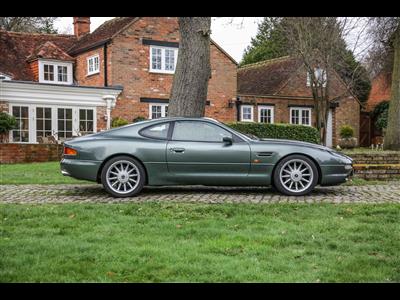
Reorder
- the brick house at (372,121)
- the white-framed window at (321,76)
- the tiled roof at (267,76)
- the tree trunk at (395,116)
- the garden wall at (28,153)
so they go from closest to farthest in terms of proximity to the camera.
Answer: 1. the tree trunk at (395,116)
2. the garden wall at (28,153)
3. the white-framed window at (321,76)
4. the tiled roof at (267,76)
5. the brick house at (372,121)

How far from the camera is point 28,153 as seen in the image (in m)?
19.0

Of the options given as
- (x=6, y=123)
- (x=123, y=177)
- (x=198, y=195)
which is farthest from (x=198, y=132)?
(x=6, y=123)

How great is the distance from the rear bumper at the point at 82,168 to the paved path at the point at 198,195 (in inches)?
13.7

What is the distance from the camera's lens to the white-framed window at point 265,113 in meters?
30.6

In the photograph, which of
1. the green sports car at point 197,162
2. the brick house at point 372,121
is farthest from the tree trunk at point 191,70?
the brick house at point 372,121

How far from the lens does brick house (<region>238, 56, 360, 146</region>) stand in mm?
30625

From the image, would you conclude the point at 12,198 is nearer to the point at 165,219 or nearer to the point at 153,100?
the point at 165,219

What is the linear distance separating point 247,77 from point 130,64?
12066 millimetres

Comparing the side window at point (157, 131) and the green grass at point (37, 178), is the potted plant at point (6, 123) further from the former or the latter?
the side window at point (157, 131)

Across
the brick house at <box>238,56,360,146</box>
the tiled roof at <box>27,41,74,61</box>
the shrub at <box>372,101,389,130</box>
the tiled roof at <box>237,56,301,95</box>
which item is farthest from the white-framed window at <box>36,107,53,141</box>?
the shrub at <box>372,101,389,130</box>

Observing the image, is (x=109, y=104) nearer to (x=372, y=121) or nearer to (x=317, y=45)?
(x=317, y=45)

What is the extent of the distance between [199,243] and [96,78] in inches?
899
